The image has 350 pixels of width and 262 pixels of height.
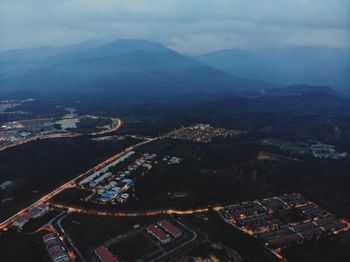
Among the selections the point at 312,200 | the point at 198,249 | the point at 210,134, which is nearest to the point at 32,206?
the point at 198,249

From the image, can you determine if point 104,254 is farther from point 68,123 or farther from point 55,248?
point 68,123

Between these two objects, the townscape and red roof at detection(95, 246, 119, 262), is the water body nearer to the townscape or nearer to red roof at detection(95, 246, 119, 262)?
the townscape

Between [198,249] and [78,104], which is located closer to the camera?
[198,249]

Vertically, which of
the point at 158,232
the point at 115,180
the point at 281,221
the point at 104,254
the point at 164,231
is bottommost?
the point at 281,221

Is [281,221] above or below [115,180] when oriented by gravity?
below

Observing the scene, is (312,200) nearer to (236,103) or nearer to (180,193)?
(180,193)

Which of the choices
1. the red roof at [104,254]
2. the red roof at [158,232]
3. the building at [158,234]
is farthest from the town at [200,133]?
the red roof at [104,254]

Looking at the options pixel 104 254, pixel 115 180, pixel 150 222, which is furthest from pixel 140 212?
pixel 115 180

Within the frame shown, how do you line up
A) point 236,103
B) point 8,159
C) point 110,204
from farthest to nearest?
1. point 236,103
2. point 8,159
3. point 110,204
